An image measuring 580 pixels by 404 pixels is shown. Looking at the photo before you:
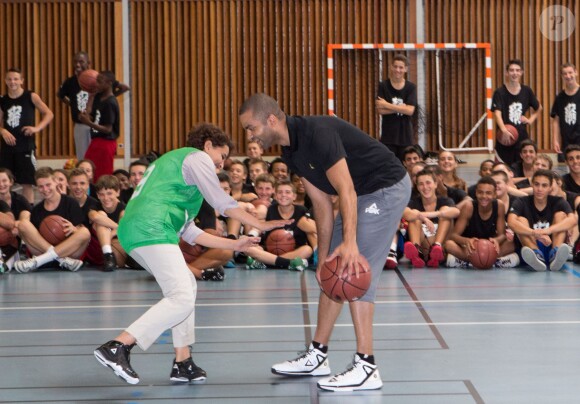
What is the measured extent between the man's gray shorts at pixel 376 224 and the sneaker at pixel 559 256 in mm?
4493

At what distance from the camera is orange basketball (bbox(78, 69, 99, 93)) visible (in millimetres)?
13367

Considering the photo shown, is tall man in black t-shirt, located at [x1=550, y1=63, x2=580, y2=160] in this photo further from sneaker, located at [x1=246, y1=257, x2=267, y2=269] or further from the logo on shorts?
the logo on shorts

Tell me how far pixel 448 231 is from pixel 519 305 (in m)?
2.48

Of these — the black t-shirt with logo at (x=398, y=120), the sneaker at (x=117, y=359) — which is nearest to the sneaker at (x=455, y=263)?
the black t-shirt with logo at (x=398, y=120)

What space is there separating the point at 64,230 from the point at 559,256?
4769 millimetres

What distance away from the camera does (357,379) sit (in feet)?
17.3

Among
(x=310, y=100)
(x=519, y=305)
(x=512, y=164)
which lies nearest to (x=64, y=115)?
(x=310, y=100)

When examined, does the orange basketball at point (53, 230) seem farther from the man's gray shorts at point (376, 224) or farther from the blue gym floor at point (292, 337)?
the man's gray shorts at point (376, 224)

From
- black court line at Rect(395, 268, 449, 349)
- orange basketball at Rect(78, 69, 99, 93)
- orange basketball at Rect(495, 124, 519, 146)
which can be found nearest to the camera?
black court line at Rect(395, 268, 449, 349)

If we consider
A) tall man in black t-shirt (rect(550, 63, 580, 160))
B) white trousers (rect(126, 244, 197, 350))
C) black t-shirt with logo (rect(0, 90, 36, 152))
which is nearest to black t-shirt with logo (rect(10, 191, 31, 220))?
black t-shirt with logo (rect(0, 90, 36, 152))

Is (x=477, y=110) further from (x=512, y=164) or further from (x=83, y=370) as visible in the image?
(x=83, y=370)

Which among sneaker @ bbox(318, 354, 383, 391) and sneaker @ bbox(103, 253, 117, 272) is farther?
sneaker @ bbox(103, 253, 117, 272)

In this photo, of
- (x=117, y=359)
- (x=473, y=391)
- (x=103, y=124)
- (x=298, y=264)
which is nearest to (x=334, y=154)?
(x=473, y=391)

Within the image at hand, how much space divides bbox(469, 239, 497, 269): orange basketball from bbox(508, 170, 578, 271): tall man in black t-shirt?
0.28m
